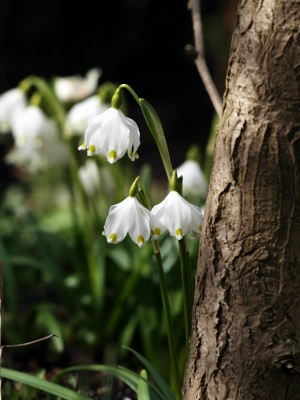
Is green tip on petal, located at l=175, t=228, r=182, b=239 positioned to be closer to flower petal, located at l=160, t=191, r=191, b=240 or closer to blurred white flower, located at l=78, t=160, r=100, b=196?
flower petal, located at l=160, t=191, r=191, b=240

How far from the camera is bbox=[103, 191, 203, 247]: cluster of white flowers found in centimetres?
126

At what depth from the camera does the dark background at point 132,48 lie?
7.31 meters

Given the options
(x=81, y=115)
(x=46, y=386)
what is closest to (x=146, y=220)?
(x=46, y=386)

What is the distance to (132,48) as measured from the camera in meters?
8.13

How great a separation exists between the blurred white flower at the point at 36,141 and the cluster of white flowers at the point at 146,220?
1446mm

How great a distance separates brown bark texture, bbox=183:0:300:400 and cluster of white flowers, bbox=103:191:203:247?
0.08 meters

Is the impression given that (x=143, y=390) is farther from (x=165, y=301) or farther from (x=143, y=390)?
(x=165, y=301)

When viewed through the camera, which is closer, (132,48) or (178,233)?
(178,233)

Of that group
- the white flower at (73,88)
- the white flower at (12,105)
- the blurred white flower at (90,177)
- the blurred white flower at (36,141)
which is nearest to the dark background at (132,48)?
the white flower at (73,88)

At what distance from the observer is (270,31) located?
118 cm

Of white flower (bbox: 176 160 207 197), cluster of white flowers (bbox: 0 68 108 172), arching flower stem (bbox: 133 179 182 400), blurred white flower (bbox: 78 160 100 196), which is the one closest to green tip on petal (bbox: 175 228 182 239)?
arching flower stem (bbox: 133 179 182 400)

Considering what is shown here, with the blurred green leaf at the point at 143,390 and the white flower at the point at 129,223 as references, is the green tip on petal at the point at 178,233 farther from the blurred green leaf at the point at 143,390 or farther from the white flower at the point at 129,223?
the blurred green leaf at the point at 143,390

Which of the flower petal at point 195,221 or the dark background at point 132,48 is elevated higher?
the dark background at point 132,48

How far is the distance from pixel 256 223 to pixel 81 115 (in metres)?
1.52
